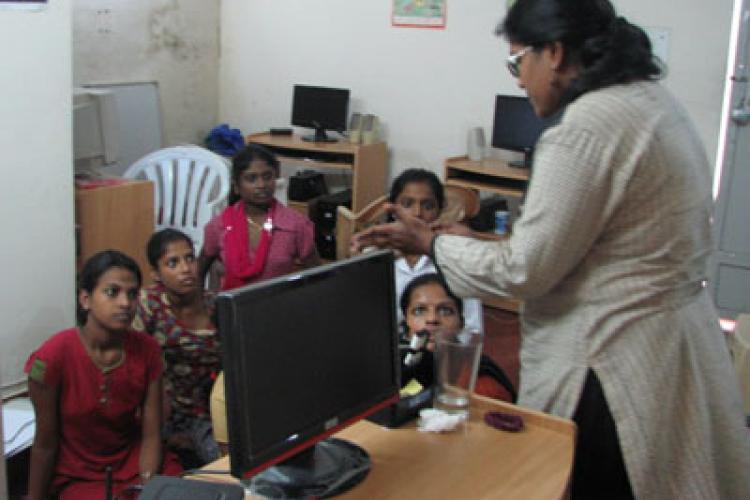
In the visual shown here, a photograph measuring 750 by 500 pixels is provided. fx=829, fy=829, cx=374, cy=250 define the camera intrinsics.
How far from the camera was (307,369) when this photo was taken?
50.8 inches

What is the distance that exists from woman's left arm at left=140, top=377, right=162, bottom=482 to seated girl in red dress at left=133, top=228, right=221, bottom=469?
20 centimetres

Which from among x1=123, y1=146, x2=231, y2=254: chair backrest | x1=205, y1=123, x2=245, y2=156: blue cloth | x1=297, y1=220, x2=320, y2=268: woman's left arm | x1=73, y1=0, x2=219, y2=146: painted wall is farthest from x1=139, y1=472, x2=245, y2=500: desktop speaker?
x1=205, y1=123, x2=245, y2=156: blue cloth

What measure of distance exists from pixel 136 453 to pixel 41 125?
1402mm

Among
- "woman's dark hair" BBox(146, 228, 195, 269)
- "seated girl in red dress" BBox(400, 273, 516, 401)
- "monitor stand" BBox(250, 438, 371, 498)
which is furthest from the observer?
"woman's dark hair" BBox(146, 228, 195, 269)

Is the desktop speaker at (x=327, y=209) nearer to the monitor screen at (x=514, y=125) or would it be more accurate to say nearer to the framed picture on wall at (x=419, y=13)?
the monitor screen at (x=514, y=125)

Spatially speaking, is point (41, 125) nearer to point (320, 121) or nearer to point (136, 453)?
point (136, 453)

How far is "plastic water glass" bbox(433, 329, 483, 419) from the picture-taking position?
1.56m

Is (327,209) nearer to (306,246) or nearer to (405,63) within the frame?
(405,63)

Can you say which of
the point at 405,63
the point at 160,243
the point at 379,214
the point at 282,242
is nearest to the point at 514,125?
the point at 405,63

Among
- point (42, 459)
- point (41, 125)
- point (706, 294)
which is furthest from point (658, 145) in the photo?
point (41, 125)

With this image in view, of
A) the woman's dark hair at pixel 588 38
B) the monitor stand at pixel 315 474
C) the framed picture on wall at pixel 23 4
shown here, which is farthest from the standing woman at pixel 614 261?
the framed picture on wall at pixel 23 4

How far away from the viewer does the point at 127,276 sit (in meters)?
2.30

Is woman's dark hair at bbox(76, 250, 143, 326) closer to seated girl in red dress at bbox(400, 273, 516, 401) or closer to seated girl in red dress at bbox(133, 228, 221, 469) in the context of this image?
seated girl in red dress at bbox(133, 228, 221, 469)

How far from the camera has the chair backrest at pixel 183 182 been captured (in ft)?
13.5
